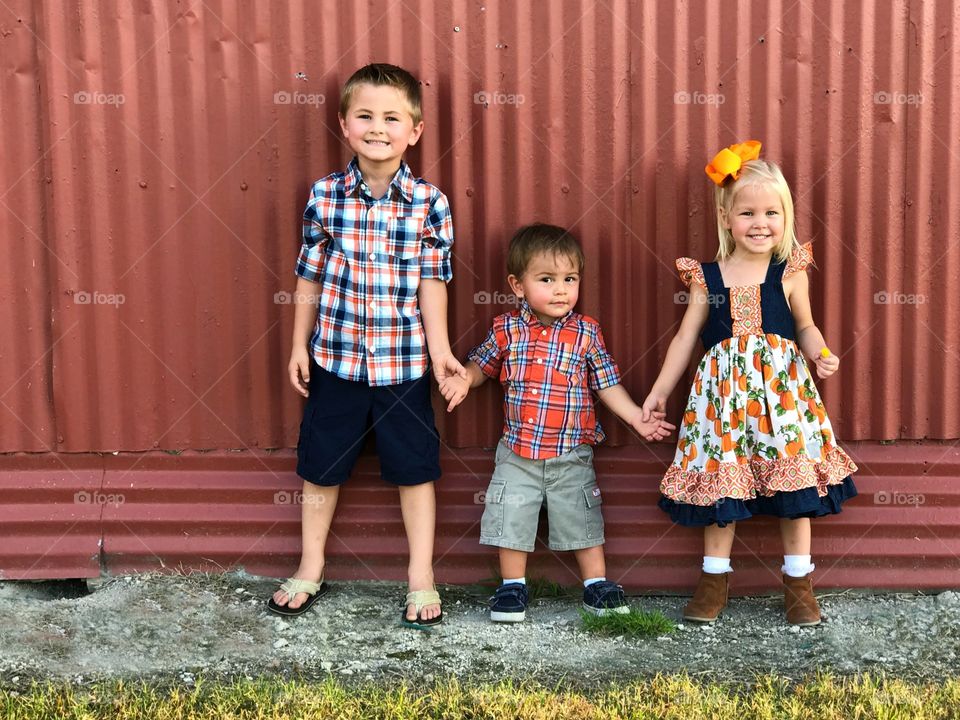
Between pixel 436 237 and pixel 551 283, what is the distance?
0.46m

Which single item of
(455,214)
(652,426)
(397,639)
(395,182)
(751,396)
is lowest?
(397,639)

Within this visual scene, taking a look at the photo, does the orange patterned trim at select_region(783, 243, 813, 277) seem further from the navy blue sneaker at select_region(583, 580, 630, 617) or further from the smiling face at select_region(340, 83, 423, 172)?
the smiling face at select_region(340, 83, 423, 172)

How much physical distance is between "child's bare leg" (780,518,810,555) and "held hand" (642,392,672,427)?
0.63 m

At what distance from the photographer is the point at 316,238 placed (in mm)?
3691

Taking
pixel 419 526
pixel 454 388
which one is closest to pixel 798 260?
pixel 454 388

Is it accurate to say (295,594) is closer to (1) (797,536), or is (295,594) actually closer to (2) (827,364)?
(1) (797,536)

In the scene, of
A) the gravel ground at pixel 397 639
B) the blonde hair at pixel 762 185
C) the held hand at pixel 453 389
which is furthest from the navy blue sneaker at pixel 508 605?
the blonde hair at pixel 762 185

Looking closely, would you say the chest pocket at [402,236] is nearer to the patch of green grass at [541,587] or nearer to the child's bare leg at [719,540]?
the patch of green grass at [541,587]

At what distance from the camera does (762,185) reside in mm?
3520

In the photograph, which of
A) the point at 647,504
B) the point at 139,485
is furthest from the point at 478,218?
the point at 139,485

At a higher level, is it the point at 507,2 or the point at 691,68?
the point at 507,2

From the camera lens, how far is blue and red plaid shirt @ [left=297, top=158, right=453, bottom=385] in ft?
11.9

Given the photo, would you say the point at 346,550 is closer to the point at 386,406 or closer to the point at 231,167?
the point at 386,406

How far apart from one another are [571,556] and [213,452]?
4.92 ft
